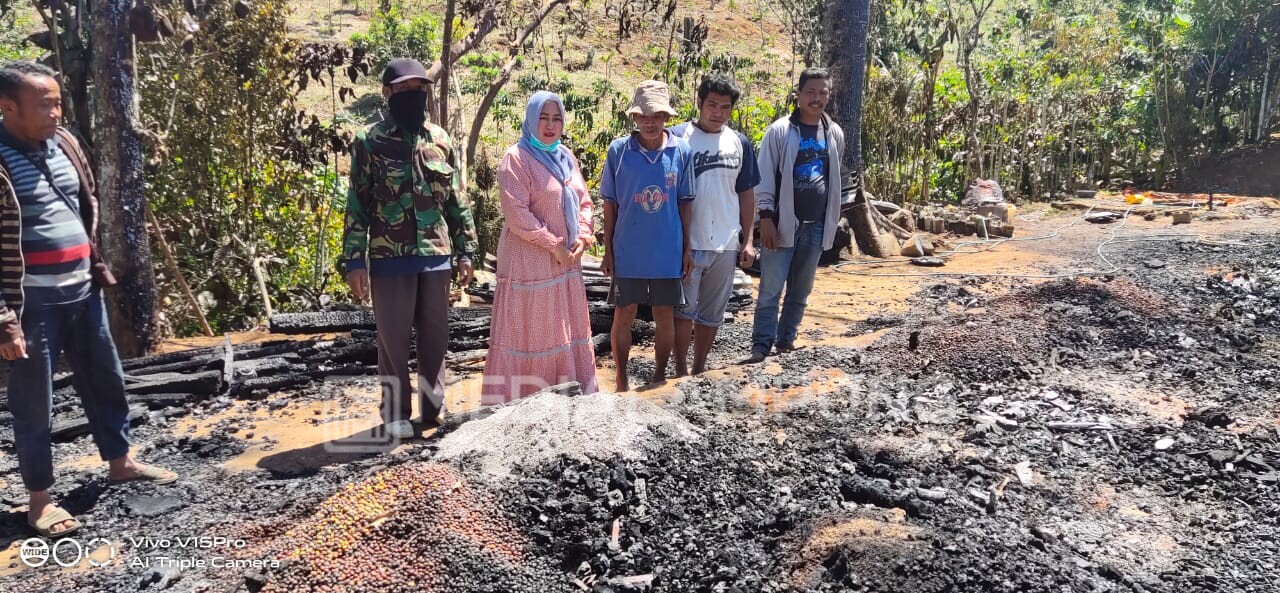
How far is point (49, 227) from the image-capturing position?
3.37m

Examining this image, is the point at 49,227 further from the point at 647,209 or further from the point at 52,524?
the point at 647,209

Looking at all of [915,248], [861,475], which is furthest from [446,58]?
[915,248]

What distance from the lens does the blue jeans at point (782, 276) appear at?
545cm

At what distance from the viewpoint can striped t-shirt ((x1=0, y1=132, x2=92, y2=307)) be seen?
3.30 metres

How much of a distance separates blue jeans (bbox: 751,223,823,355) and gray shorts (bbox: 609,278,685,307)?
0.83 metres

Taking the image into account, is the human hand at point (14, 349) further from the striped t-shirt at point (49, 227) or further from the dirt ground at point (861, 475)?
the dirt ground at point (861, 475)

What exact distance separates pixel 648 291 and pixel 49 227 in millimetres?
2590

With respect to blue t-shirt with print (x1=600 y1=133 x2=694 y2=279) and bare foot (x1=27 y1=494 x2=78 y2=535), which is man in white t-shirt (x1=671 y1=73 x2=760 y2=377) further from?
bare foot (x1=27 y1=494 x2=78 y2=535)

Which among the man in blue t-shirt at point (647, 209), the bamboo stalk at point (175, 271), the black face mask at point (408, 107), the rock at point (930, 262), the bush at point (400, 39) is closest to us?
the black face mask at point (408, 107)

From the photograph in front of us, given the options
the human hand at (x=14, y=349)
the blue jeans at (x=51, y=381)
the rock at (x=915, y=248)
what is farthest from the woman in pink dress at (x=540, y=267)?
the rock at (x=915, y=248)

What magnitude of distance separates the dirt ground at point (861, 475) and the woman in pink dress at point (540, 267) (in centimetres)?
36

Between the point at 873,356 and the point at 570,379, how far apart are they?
1852mm

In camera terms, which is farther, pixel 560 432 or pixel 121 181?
pixel 121 181

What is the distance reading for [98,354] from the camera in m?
3.63
